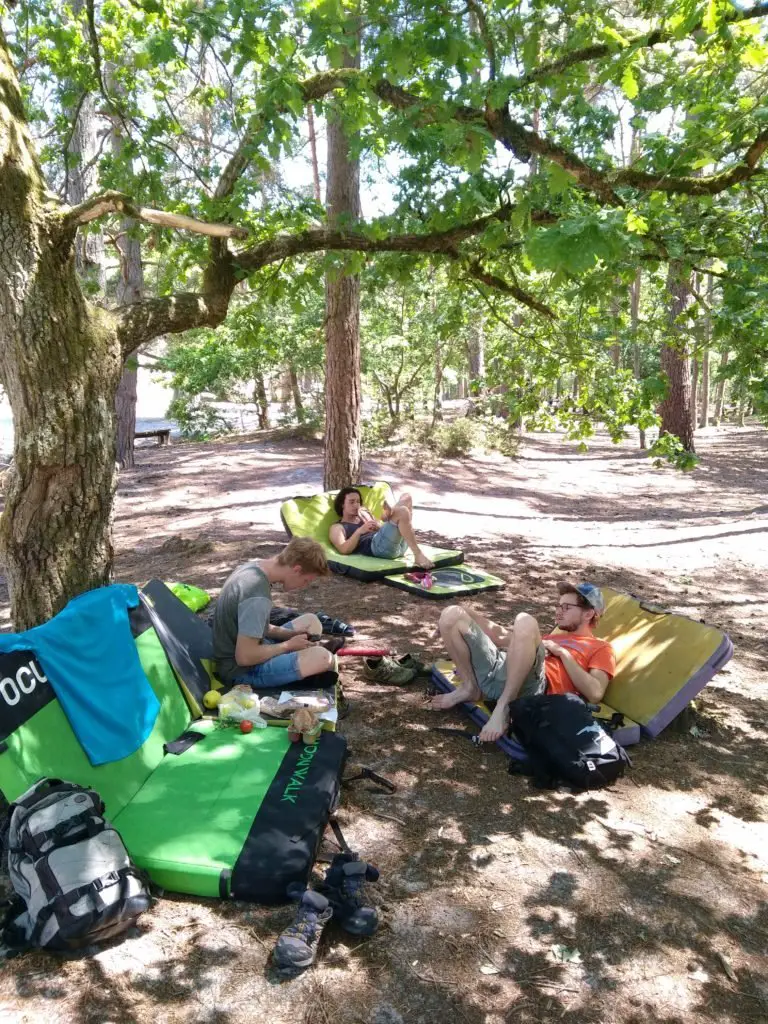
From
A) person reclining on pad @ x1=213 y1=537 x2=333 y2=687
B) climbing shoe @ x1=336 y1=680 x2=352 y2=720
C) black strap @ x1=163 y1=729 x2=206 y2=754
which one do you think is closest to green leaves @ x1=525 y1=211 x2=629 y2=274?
person reclining on pad @ x1=213 y1=537 x2=333 y2=687

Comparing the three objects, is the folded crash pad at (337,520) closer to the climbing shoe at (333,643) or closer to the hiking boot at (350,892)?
the climbing shoe at (333,643)

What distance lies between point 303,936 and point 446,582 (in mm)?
4635

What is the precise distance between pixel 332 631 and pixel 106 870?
303 centimetres

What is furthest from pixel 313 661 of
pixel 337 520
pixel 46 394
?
pixel 337 520

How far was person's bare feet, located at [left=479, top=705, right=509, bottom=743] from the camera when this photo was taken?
3.90 m

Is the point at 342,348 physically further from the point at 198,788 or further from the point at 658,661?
the point at 198,788

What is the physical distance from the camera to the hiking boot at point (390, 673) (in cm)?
478

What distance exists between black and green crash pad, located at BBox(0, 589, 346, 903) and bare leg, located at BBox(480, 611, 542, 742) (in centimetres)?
93

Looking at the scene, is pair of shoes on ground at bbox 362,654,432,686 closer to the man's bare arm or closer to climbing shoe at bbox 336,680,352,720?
climbing shoe at bbox 336,680,352,720

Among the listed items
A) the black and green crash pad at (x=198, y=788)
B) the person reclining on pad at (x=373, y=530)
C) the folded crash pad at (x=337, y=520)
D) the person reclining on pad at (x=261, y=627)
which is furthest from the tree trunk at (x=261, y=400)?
the black and green crash pad at (x=198, y=788)

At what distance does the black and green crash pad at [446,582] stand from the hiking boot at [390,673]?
177 centimetres

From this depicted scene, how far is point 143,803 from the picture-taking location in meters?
3.12

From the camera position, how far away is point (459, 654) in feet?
14.1

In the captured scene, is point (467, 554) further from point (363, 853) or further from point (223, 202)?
point (363, 853)
